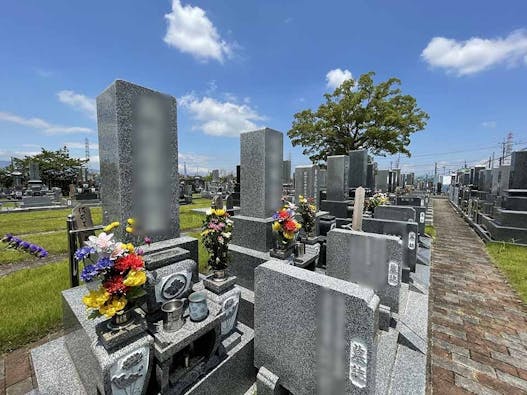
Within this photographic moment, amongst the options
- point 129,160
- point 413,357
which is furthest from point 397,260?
point 129,160

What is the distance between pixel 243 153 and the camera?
465 centimetres

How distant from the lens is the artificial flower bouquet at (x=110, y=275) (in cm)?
187

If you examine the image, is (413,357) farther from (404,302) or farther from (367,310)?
(367,310)

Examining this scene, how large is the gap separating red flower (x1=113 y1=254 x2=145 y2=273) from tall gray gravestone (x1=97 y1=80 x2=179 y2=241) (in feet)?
3.28

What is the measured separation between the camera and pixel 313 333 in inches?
87.0

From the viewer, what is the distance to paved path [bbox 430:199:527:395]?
2809mm

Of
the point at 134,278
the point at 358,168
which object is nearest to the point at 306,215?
the point at 134,278

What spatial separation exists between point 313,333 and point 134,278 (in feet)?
5.74

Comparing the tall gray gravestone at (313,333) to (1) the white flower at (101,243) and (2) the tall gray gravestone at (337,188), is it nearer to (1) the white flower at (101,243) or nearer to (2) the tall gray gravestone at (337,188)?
(1) the white flower at (101,243)

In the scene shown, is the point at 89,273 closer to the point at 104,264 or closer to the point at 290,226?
the point at 104,264

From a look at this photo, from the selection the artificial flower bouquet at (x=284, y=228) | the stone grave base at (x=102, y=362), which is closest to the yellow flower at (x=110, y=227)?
the stone grave base at (x=102, y=362)

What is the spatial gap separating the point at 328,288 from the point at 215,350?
1.55 meters

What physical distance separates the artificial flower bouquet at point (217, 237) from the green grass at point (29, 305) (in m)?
2.66

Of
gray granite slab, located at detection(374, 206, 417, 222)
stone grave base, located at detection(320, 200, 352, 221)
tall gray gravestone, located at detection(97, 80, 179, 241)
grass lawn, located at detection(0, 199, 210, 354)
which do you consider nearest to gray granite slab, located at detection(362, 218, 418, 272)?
gray granite slab, located at detection(374, 206, 417, 222)
